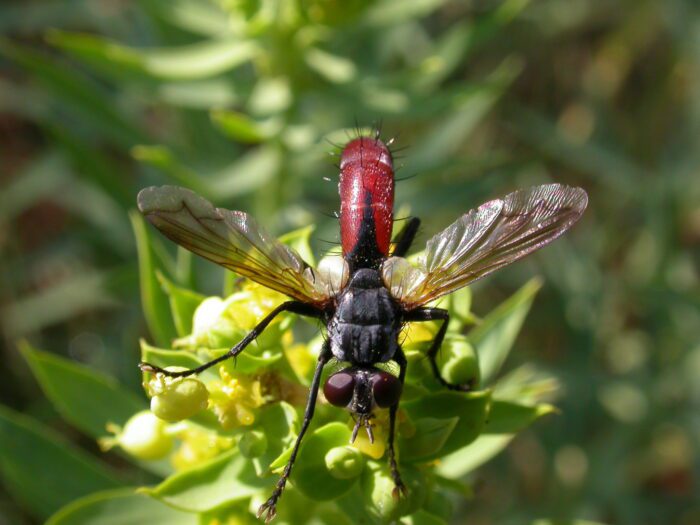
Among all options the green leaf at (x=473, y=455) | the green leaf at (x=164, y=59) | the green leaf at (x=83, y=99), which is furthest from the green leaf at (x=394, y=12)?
the green leaf at (x=473, y=455)

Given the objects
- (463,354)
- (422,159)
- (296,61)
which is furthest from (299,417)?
(422,159)

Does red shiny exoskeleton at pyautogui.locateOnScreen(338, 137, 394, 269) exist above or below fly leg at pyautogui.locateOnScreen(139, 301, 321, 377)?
above

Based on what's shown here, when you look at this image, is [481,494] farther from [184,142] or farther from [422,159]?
[184,142]

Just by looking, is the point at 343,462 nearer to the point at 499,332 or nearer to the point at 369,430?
the point at 369,430

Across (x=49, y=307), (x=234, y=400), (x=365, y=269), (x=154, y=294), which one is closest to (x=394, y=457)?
(x=234, y=400)

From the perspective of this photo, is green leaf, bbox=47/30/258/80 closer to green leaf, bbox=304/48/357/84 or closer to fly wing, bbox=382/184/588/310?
green leaf, bbox=304/48/357/84

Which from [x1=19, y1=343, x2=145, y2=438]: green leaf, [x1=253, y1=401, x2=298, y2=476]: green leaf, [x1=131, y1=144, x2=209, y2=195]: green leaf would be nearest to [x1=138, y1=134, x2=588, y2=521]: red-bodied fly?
[x1=253, y1=401, x2=298, y2=476]: green leaf
